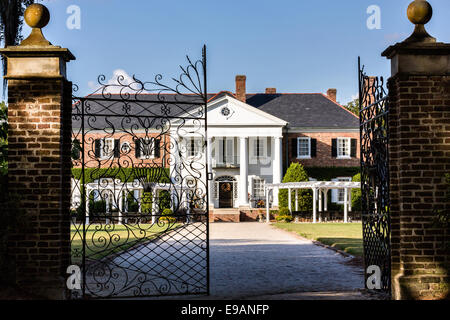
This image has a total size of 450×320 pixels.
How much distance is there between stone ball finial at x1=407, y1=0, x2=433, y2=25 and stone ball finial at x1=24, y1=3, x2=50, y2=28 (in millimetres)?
4650

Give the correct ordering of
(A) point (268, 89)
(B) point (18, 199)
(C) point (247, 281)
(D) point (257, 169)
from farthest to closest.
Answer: (A) point (268, 89) < (D) point (257, 169) < (C) point (247, 281) < (B) point (18, 199)

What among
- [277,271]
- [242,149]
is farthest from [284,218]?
[277,271]

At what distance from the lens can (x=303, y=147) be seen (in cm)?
3800

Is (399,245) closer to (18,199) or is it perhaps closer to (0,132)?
(18,199)

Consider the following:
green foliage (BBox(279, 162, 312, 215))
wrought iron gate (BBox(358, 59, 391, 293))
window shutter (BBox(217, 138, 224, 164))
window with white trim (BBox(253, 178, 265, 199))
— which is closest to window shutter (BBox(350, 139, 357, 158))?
green foliage (BBox(279, 162, 312, 215))

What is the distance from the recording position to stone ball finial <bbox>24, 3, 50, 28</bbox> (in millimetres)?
6473

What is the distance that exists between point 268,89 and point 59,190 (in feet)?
122

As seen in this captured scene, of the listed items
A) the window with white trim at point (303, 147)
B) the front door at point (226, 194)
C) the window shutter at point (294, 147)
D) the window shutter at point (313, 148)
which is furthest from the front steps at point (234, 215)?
the window shutter at point (313, 148)

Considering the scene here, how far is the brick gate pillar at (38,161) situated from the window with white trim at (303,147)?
106 feet

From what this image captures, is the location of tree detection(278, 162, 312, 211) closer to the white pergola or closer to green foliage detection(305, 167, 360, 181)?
the white pergola

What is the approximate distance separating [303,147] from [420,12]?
31.6m
